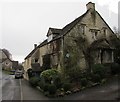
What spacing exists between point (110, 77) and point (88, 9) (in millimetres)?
12358

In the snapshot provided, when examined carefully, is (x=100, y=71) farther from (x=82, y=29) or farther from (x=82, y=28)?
(x=82, y=28)

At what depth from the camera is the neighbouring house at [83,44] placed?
113 ft

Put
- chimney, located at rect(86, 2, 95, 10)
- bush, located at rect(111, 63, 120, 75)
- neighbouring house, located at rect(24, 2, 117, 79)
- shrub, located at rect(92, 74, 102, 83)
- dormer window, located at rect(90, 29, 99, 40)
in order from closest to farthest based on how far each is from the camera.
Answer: shrub, located at rect(92, 74, 102, 83) → bush, located at rect(111, 63, 120, 75) → neighbouring house, located at rect(24, 2, 117, 79) → dormer window, located at rect(90, 29, 99, 40) → chimney, located at rect(86, 2, 95, 10)

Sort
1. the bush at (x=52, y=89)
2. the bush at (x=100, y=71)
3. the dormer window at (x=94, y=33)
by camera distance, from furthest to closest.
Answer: the dormer window at (x=94, y=33) < the bush at (x=100, y=71) < the bush at (x=52, y=89)

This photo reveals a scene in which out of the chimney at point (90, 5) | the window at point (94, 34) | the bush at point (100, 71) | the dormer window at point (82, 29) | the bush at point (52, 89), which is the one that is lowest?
the bush at point (52, 89)

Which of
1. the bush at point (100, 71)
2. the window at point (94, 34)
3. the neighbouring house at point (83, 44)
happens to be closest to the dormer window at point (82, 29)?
the neighbouring house at point (83, 44)

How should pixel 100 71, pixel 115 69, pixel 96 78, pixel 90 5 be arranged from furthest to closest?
pixel 90 5, pixel 115 69, pixel 100 71, pixel 96 78

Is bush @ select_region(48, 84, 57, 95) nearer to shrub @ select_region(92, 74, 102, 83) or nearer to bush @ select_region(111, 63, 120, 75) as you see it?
shrub @ select_region(92, 74, 102, 83)

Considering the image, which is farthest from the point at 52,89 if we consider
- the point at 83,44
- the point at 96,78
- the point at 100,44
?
the point at 100,44

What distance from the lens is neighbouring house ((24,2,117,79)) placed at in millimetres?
34562

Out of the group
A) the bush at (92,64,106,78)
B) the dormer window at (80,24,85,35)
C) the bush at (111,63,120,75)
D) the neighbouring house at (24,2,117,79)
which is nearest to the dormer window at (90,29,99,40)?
the neighbouring house at (24,2,117,79)

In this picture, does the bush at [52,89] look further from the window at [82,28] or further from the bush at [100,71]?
the window at [82,28]

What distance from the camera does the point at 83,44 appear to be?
36.0 metres

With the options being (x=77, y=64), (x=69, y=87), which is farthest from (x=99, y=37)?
(x=69, y=87)
